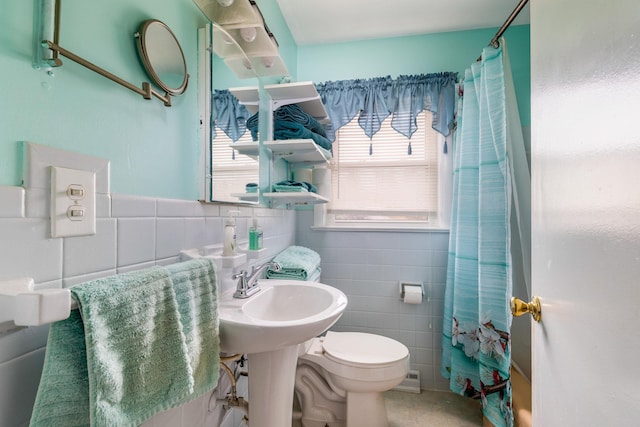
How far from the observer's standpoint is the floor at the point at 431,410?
1604 mm

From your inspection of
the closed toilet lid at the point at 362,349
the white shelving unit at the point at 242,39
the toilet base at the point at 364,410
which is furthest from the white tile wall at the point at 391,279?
the white shelving unit at the point at 242,39

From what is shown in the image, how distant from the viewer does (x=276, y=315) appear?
3.91 ft

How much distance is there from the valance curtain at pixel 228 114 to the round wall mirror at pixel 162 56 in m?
0.16

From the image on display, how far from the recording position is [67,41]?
0.56 meters

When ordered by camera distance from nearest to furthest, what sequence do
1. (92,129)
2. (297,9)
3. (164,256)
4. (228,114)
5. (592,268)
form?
(592,268) < (92,129) < (164,256) < (228,114) < (297,9)

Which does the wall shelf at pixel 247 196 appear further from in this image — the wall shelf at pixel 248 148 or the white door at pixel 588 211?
the white door at pixel 588 211

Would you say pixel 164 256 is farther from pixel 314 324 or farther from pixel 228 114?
pixel 228 114

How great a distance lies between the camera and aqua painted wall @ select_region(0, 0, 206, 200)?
0.48 metres

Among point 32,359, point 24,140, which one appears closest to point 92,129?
point 24,140

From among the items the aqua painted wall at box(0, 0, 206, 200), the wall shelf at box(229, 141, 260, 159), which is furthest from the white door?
the wall shelf at box(229, 141, 260, 159)

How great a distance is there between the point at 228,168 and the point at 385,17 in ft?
4.97

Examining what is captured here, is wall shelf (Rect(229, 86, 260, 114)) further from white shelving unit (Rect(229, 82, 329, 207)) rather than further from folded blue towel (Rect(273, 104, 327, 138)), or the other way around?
folded blue towel (Rect(273, 104, 327, 138))

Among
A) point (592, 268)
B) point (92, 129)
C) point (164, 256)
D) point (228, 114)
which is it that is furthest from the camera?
point (228, 114)

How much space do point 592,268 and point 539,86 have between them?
480 mm
